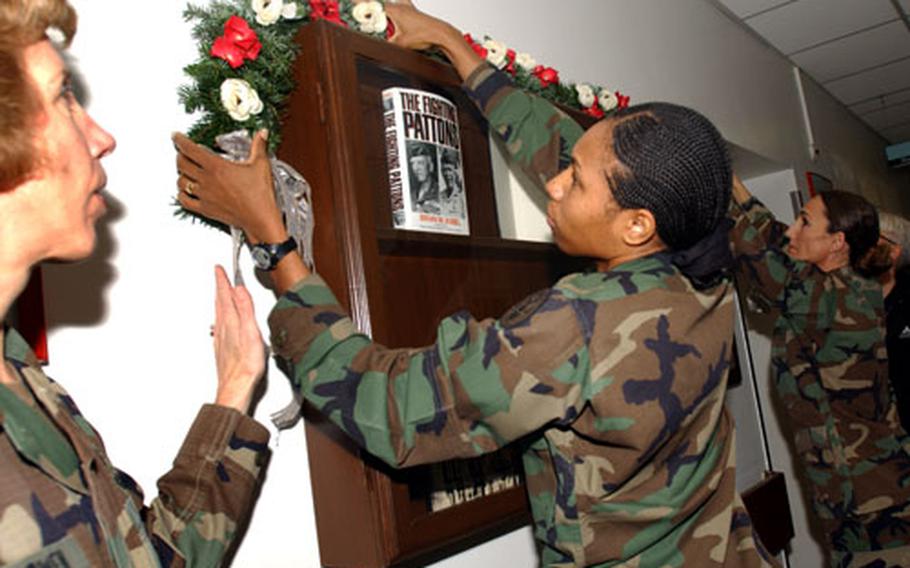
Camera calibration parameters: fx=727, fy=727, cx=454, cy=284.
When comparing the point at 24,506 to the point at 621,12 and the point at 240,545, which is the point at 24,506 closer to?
the point at 240,545

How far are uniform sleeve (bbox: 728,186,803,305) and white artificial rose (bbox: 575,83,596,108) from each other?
0.79 meters

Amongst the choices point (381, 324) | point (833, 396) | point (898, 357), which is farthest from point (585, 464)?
point (898, 357)

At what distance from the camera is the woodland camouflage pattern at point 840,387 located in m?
2.34

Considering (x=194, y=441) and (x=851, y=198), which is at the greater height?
(x=851, y=198)

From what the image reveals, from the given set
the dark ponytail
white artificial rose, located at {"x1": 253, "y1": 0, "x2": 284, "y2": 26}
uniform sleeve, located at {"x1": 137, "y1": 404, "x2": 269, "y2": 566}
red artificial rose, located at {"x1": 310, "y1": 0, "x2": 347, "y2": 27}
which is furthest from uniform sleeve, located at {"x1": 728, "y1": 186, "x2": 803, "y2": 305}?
uniform sleeve, located at {"x1": 137, "y1": 404, "x2": 269, "y2": 566}

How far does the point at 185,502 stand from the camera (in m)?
0.93

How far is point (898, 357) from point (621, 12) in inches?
63.6

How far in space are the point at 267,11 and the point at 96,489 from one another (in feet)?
2.33

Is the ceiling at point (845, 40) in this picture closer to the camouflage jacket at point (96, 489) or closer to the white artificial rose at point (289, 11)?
the white artificial rose at point (289, 11)

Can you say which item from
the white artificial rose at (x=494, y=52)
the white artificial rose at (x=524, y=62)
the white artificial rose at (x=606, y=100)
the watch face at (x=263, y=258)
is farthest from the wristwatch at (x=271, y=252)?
the white artificial rose at (x=606, y=100)

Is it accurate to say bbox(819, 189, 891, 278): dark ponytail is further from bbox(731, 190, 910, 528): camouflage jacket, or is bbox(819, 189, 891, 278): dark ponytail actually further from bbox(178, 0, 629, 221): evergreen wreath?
bbox(178, 0, 629, 221): evergreen wreath

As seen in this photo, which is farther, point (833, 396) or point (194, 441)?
point (833, 396)

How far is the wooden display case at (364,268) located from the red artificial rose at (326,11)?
6cm

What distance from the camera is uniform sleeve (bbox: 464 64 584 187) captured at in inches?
54.9
